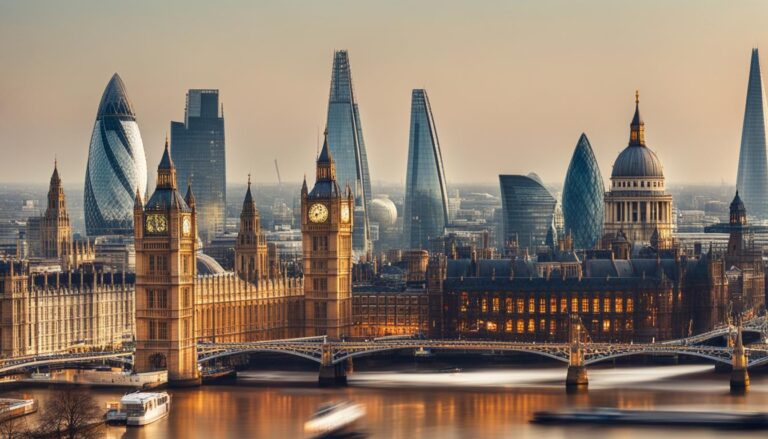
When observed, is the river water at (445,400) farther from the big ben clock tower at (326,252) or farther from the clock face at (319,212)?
the clock face at (319,212)

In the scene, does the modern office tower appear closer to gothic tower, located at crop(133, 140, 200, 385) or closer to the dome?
the dome

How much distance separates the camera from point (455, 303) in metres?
155

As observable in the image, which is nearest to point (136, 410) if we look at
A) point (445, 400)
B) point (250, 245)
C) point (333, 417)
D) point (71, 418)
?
point (71, 418)

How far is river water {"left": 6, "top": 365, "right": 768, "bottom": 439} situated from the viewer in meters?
112

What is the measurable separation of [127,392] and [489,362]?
2682 cm

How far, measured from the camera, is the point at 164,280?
13388 cm

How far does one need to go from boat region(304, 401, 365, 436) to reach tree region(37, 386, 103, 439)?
10.2 m

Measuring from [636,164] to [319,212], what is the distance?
4080 centimetres

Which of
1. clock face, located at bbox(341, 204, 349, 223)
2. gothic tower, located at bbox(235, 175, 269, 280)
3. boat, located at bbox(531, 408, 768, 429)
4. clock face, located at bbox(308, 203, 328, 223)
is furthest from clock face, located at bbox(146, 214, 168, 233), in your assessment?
gothic tower, located at bbox(235, 175, 269, 280)

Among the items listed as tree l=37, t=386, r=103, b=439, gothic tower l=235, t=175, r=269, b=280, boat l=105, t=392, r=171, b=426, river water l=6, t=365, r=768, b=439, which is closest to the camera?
tree l=37, t=386, r=103, b=439

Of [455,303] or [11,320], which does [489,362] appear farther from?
[11,320]

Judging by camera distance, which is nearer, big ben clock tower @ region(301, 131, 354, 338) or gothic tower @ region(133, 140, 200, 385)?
gothic tower @ region(133, 140, 200, 385)

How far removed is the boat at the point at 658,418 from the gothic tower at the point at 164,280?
80.6 feet

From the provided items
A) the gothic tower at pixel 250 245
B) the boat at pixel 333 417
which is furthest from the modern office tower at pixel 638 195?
the boat at pixel 333 417
